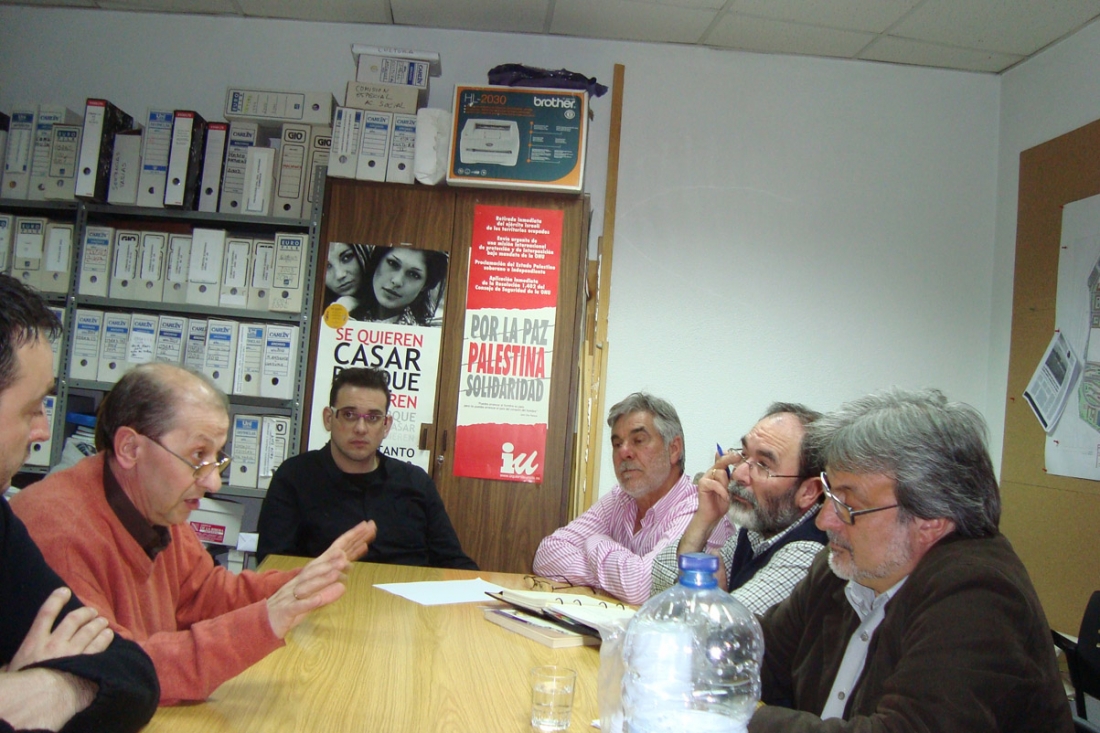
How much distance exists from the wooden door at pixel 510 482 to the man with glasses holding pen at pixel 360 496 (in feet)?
1.33

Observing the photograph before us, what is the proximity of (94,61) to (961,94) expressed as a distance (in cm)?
435

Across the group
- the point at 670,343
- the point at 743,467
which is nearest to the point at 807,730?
the point at 743,467

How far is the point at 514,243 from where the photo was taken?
354 cm

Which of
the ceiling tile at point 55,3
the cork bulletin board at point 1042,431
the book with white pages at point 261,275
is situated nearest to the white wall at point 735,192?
the ceiling tile at point 55,3

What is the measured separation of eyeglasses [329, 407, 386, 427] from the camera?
292cm

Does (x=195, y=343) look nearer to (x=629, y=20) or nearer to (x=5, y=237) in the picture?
(x=5, y=237)

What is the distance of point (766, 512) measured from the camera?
2139 mm

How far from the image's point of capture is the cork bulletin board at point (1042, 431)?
334cm

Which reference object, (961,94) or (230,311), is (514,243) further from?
(961,94)

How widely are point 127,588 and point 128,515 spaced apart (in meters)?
0.13

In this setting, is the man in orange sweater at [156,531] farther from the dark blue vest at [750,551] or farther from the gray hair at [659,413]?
the gray hair at [659,413]

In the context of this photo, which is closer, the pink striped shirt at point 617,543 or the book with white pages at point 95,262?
the pink striped shirt at point 617,543

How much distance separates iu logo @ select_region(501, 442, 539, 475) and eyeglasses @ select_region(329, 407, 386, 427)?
2.25ft

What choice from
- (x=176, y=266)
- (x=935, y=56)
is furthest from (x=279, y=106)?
(x=935, y=56)
